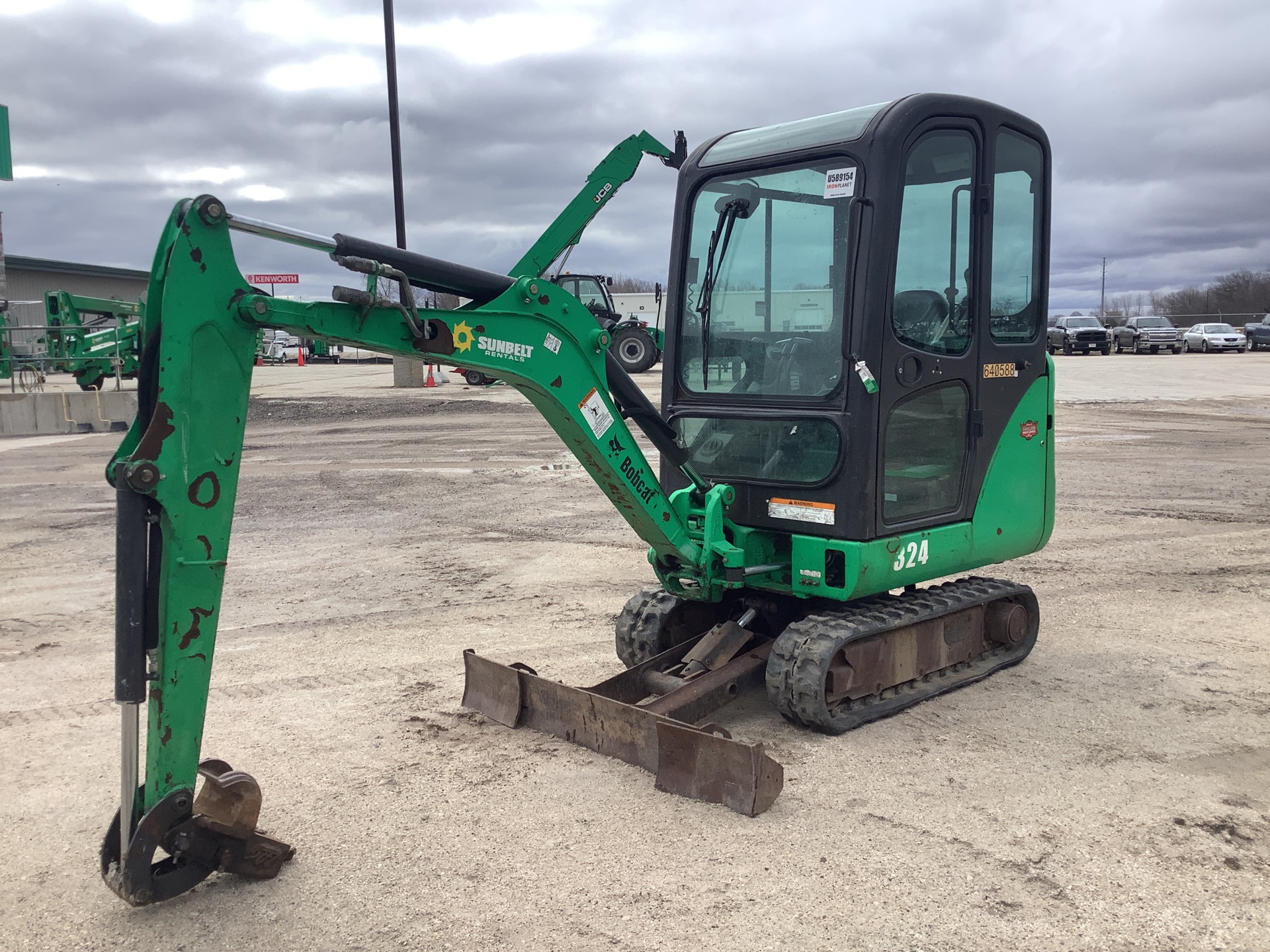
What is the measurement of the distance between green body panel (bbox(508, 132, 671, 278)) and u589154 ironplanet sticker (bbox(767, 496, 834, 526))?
5.10ft

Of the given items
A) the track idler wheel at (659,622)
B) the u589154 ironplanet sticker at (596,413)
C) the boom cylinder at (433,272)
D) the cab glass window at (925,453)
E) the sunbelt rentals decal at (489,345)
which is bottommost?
the track idler wheel at (659,622)

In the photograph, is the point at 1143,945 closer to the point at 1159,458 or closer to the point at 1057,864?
the point at 1057,864

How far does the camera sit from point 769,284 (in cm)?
517

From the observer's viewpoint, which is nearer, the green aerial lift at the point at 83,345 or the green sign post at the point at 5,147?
the green aerial lift at the point at 83,345

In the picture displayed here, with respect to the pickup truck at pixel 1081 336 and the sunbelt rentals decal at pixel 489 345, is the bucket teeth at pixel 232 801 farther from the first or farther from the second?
the pickup truck at pixel 1081 336

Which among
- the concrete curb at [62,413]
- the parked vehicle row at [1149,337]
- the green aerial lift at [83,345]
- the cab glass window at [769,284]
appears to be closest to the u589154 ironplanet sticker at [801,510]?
the cab glass window at [769,284]

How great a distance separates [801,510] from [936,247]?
140 centimetres

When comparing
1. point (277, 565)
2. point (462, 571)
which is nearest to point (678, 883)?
point (462, 571)

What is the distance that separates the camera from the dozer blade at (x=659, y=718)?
413 centimetres

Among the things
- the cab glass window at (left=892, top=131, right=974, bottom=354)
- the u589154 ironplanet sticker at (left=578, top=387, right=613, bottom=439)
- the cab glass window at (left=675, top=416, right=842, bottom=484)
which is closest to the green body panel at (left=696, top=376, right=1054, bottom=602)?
the cab glass window at (left=675, top=416, right=842, bottom=484)

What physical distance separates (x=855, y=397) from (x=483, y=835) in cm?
242

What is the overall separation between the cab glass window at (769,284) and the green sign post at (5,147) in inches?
997

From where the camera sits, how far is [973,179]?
16.9 feet

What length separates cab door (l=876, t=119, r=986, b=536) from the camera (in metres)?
4.88
